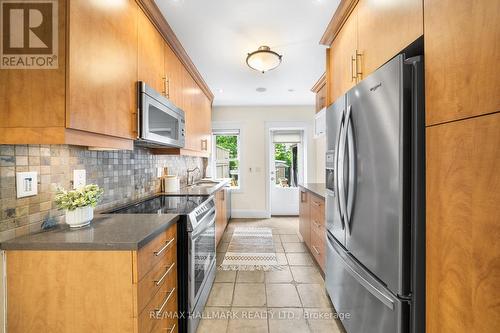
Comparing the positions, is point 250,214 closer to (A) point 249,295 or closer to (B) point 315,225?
(B) point 315,225

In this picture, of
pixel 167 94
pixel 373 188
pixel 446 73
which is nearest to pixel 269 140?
pixel 167 94

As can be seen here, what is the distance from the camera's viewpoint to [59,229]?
1232 millimetres

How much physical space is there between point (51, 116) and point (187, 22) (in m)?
1.57

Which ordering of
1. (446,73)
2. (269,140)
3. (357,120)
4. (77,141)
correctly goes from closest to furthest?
1. (446,73)
2. (77,141)
3. (357,120)
4. (269,140)

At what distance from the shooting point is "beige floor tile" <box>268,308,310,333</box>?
5.92 feet

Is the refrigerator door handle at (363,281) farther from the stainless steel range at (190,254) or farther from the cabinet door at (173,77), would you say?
the cabinet door at (173,77)

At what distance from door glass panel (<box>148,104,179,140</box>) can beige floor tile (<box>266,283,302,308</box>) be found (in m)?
1.77

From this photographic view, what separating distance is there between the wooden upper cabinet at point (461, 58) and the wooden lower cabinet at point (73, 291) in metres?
1.40

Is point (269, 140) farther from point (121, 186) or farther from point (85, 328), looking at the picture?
point (85, 328)

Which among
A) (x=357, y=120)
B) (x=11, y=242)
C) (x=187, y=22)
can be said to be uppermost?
(x=187, y=22)

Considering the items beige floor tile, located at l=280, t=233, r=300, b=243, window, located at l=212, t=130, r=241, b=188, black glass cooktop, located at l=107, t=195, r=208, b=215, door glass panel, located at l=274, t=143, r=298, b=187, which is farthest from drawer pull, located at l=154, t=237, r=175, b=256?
door glass panel, located at l=274, t=143, r=298, b=187

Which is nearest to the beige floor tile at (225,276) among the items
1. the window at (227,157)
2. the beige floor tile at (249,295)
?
the beige floor tile at (249,295)

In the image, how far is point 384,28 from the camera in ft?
4.05

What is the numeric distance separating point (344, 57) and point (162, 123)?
153 centimetres
